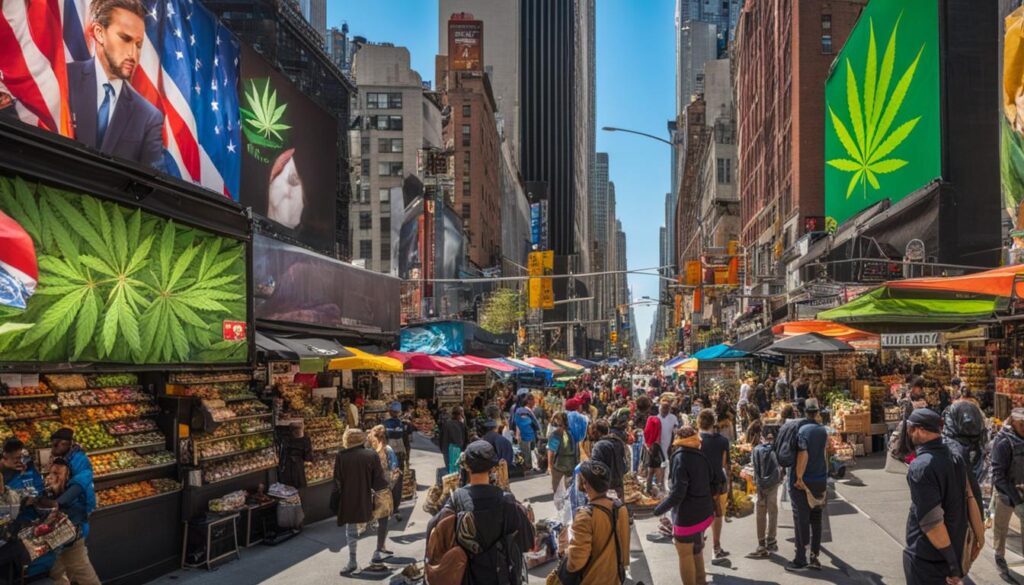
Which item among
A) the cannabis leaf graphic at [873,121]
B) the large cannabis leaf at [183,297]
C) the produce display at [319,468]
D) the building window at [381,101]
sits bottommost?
the produce display at [319,468]

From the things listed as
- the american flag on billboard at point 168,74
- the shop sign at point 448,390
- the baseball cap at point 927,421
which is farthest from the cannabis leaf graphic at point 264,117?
the baseball cap at point 927,421

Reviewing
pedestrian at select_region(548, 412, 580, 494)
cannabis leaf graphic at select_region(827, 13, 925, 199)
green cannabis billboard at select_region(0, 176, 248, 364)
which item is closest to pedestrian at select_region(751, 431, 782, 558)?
pedestrian at select_region(548, 412, 580, 494)

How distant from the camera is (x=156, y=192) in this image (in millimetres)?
11336

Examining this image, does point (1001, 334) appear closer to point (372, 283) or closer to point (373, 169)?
point (372, 283)

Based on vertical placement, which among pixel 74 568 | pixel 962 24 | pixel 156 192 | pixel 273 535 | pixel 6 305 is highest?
pixel 962 24

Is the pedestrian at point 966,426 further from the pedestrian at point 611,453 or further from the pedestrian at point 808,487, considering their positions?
the pedestrian at point 611,453

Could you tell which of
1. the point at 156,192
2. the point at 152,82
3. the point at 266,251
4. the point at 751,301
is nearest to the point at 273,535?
the point at 156,192

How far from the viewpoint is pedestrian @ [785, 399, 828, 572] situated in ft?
32.2

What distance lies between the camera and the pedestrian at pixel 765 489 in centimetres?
1077

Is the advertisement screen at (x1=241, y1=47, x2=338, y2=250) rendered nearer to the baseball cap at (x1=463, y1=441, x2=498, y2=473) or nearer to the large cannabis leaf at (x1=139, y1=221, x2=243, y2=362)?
the large cannabis leaf at (x1=139, y1=221, x2=243, y2=362)

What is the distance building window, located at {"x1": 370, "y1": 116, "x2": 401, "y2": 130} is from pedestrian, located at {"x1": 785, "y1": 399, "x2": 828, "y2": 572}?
85147 millimetres

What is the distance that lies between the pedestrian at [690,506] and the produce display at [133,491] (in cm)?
624

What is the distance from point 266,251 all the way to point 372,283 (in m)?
6.08

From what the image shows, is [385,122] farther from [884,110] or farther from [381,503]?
[381,503]
